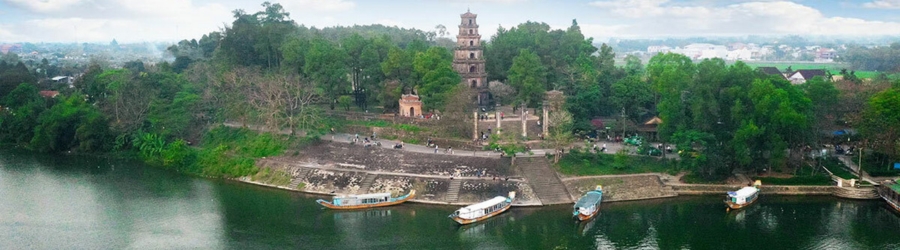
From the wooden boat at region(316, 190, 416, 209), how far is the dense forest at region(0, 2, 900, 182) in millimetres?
9659

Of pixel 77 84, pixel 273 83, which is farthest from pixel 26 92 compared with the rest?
pixel 273 83

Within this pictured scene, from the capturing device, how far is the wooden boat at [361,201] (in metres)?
38.2

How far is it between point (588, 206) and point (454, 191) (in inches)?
304

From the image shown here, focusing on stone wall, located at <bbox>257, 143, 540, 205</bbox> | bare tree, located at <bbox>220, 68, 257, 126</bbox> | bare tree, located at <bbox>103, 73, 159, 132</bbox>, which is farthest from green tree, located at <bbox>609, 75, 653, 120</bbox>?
bare tree, located at <bbox>103, 73, 159, 132</bbox>

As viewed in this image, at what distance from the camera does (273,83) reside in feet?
164

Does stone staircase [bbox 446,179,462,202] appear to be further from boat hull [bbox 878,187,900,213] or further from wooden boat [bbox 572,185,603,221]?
boat hull [bbox 878,187,900,213]

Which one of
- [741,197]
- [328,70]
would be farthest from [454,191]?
[328,70]

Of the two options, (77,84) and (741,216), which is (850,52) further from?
(77,84)

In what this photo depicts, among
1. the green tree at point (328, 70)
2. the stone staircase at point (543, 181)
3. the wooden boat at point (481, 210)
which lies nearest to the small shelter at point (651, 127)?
the stone staircase at point (543, 181)

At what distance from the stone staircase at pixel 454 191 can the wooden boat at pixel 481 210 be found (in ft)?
6.56

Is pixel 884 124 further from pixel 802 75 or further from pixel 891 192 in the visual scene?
pixel 802 75

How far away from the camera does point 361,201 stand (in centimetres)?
3847

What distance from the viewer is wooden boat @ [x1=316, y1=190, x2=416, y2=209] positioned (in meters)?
38.2

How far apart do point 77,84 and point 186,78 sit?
42.9 ft
